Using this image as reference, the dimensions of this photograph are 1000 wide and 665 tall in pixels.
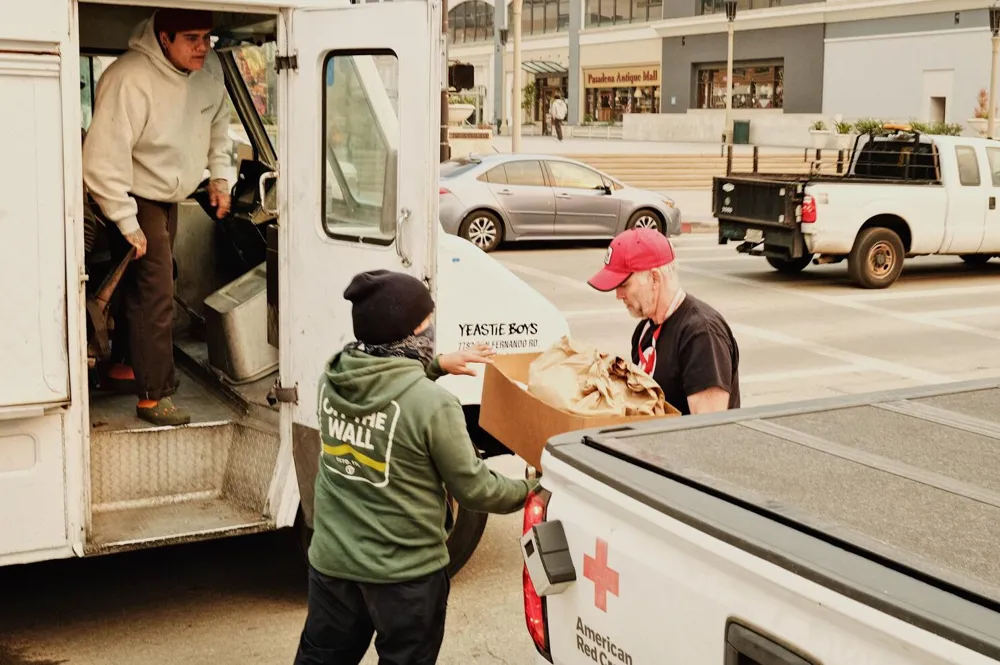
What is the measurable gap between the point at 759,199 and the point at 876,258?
1.72 metres

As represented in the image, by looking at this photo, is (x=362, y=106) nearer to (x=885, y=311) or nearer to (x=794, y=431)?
(x=794, y=431)

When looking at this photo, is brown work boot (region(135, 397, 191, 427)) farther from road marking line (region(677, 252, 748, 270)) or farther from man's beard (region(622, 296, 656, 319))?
road marking line (region(677, 252, 748, 270))

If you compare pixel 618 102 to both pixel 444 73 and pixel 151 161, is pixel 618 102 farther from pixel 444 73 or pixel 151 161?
pixel 151 161

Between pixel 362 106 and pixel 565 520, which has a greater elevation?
pixel 362 106

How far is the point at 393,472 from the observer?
3664mm

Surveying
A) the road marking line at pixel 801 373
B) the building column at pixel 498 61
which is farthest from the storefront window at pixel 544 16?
the road marking line at pixel 801 373

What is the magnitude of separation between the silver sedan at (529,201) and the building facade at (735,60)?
18643 mm

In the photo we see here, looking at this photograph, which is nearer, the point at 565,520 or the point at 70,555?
the point at 565,520

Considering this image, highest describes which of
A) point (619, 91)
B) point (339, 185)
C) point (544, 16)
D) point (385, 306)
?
point (544, 16)

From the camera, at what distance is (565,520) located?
2.90m

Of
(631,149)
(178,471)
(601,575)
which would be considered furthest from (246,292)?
(631,149)

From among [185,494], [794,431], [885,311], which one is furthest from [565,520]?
[885,311]

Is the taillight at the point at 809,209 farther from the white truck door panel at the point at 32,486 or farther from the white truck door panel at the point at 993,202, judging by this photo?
the white truck door panel at the point at 32,486

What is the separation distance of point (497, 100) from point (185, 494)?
71.8 metres
